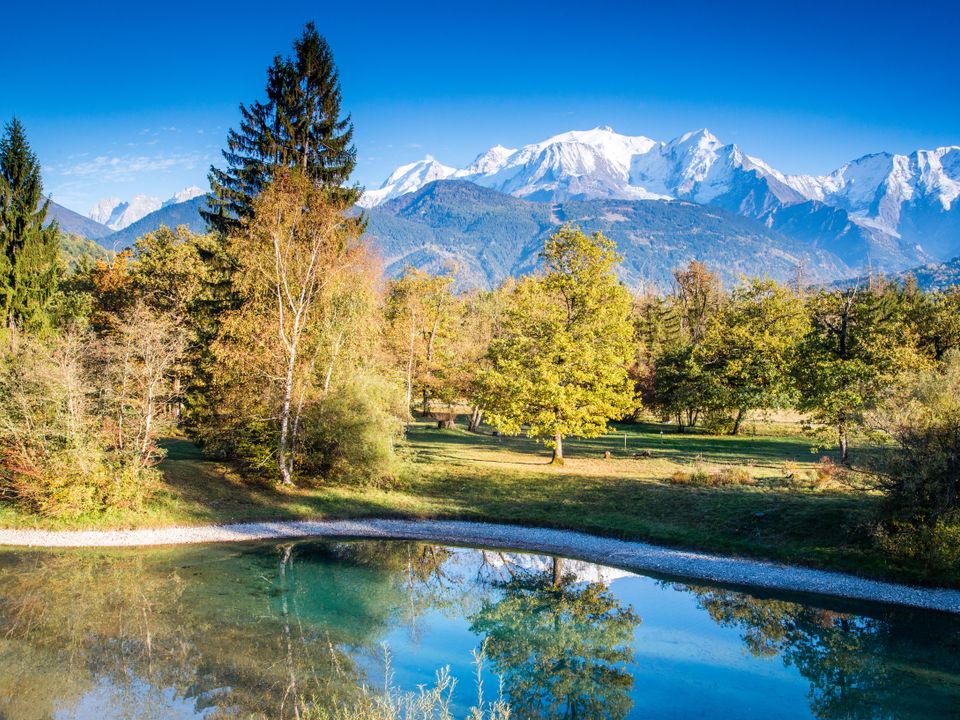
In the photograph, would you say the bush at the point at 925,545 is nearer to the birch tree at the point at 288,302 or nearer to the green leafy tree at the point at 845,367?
the green leafy tree at the point at 845,367

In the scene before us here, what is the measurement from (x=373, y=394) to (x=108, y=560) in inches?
467

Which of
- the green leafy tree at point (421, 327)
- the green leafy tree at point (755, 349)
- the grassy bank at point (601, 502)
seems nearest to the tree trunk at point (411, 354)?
the green leafy tree at point (421, 327)

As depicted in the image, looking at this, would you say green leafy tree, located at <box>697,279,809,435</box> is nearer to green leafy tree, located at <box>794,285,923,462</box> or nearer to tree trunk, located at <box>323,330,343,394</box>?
green leafy tree, located at <box>794,285,923,462</box>

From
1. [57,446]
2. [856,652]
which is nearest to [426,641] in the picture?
[856,652]

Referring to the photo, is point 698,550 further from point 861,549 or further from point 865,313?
point 865,313

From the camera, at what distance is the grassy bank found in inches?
851

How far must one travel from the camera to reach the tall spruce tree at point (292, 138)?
33.0 meters

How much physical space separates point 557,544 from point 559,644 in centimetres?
714

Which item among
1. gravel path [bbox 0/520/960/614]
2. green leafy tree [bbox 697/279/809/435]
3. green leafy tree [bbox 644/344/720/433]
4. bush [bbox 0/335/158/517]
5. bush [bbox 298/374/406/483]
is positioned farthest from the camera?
green leafy tree [bbox 644/344/720/433]

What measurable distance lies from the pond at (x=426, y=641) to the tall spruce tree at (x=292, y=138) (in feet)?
61.8

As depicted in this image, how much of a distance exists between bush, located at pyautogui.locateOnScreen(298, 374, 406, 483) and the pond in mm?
6903

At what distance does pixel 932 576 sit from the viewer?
18250 mm

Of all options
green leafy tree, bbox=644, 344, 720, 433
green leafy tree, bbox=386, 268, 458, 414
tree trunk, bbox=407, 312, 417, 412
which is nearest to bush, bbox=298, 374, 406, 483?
tree trunk, bbox=407, 312, 417, 412

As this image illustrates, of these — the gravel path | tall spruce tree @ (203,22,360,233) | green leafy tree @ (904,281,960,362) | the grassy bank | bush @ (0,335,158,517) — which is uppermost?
tall spruce tree @ (203,22,360,233)
